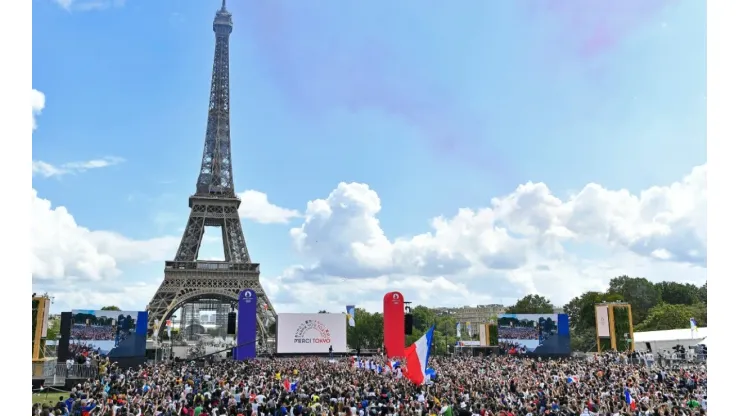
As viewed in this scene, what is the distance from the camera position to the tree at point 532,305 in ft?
303

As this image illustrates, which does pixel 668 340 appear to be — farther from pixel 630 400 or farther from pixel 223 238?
pixel 223 238

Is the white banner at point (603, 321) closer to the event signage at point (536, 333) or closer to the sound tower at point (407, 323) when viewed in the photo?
the event signage at point (536, 333)

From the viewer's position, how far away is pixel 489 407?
47.8 ft

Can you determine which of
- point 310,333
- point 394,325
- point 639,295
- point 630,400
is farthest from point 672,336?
point 630,400

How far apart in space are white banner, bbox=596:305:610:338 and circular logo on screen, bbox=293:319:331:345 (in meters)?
22.0

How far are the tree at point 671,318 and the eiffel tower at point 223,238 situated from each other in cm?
4475

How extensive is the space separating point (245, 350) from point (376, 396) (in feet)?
73.3

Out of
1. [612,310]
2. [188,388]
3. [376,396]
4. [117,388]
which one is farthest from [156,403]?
[612,310]

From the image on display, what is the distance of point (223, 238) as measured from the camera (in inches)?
2670

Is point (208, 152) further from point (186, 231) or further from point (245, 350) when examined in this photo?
point (245, 350)

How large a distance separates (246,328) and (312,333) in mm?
7957

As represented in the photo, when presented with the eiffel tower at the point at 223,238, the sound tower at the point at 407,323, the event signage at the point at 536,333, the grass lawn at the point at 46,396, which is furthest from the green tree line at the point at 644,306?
the grass lawn at the point at 46,396

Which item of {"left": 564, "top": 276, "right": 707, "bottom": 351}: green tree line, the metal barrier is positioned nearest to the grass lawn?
the metal barrier

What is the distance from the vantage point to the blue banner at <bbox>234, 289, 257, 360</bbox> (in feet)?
119
